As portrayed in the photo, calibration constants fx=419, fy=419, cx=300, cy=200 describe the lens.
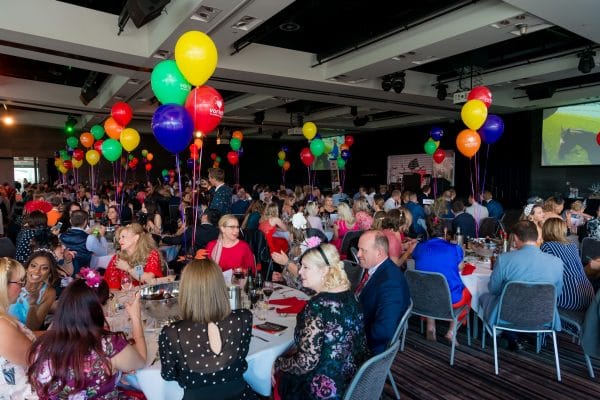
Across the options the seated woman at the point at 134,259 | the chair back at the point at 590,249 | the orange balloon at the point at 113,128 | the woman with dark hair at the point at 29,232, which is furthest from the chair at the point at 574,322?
the orange balloon at the point at 113,128

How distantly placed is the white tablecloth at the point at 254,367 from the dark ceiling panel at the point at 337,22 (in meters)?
4.43

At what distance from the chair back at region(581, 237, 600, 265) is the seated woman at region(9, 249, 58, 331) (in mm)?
5535

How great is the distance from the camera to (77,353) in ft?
5.61

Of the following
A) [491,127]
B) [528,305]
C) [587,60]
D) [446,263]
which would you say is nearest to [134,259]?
[446,263]

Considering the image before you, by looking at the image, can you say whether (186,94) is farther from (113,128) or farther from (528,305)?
(113,128)

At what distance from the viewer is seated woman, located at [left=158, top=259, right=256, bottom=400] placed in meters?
1.82

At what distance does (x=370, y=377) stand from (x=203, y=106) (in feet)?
10.0

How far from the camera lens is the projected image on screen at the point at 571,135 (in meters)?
10.3

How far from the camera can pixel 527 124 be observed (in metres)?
11.7

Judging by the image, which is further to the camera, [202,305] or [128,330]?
[128,330]

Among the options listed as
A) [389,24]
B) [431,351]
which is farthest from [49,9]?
[431,351]

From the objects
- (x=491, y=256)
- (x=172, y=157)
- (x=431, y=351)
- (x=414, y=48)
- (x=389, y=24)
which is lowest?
(x=431, y=351)

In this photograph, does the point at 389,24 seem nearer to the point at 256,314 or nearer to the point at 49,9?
the point at 49,9

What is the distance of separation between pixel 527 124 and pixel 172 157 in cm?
1397
